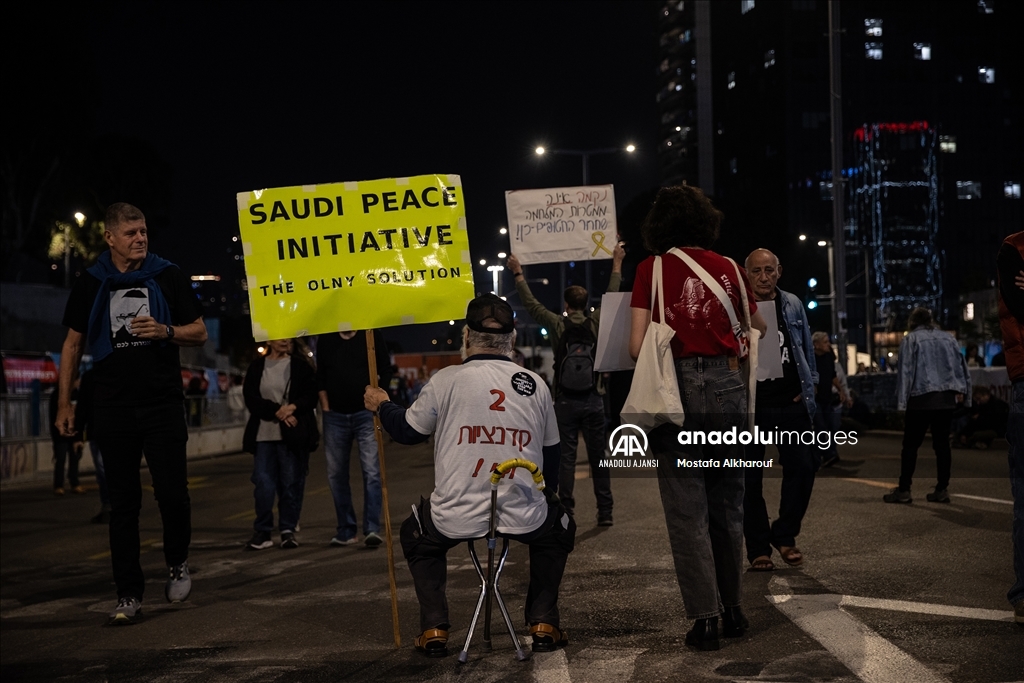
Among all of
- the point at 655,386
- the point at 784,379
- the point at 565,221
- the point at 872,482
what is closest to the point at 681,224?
the point at 655,386

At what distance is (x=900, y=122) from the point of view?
107875mm

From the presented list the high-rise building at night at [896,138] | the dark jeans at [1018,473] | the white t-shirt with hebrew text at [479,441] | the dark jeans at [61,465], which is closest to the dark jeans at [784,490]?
the dark jeans at [1018,473]

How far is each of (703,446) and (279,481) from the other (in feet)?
19.0

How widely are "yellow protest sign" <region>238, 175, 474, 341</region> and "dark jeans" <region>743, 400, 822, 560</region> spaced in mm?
2386

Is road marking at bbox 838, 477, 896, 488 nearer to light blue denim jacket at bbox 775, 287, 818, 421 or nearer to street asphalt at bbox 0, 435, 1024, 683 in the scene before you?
street asphalt at bbox 0, 435, 1024, 683

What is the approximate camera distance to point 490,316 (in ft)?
17.9

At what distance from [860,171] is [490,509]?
10703 centimetres

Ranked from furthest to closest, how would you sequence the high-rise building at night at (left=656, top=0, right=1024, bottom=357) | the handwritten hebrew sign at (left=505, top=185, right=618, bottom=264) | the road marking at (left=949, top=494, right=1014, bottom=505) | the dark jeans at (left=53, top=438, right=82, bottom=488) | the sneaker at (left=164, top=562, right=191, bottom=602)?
the high-rise building at night at (left=656, top=0, right=1024, bottom=357)
the dark jeans at (left=53, top=438, right=82, bottom=488)
the handwritten hebrew sign at (left=505, top=185, right=618, bottom=264)
the road marking at (left=949, top=494, right=1014, bottom=505)
the sneaker at (left=164, top=562, right=191, bottom=602)

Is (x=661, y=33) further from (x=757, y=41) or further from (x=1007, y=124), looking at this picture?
(x=1007, y=124)

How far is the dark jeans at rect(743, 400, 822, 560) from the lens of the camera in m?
7.47

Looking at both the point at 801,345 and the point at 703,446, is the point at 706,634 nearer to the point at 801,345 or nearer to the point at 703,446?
the point at 703,446

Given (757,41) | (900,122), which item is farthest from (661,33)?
(900,122)

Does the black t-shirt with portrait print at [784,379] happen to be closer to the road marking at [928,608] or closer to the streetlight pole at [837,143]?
the road marking at [928,608]

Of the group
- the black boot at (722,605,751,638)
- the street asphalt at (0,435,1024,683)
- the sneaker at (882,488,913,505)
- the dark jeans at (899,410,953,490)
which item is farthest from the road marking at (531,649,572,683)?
the dark jeans at (899,410,953,490)
